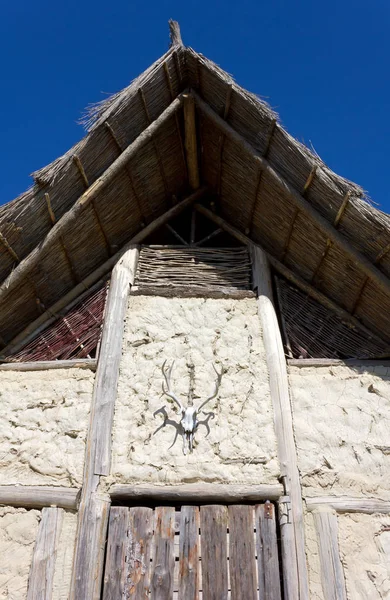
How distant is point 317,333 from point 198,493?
1.75 metres

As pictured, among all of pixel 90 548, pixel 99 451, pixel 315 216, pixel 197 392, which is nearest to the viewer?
pixel 90 548

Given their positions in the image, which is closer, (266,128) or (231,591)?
(231,591)

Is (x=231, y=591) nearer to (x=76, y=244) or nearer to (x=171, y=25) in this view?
(x=76, y=244)

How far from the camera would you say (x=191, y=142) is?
5531 mm

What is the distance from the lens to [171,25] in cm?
516

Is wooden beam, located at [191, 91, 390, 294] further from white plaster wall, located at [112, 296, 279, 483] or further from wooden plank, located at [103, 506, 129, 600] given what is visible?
wooden plank, located at [103, 506, 129, 600]

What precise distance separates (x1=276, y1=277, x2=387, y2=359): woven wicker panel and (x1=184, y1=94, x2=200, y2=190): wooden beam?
1.50 m

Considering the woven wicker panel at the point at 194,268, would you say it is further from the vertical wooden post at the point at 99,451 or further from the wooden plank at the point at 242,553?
the wooden plank at the point at 242,553

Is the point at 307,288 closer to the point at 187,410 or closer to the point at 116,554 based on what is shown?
the point at 187,410

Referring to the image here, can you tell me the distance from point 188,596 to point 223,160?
3644mm

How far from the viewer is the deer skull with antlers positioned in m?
4.15

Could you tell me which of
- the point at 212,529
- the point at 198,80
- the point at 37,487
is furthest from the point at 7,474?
the point at 198,80

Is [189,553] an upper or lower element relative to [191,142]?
lower

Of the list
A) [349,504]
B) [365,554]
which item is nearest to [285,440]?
[349,504]
